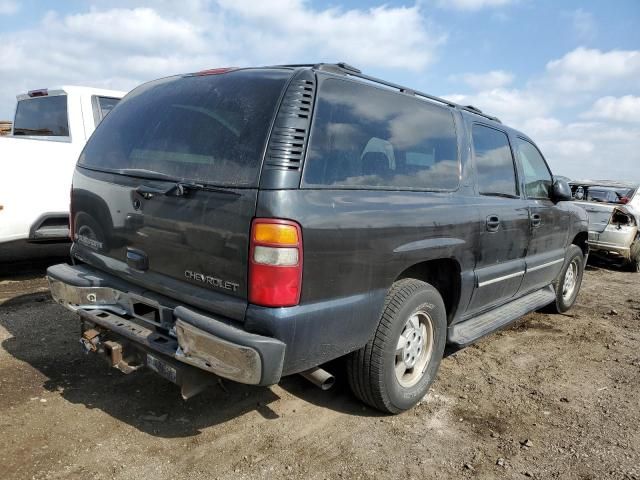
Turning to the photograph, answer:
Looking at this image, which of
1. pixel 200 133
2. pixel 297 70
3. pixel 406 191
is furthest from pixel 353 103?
pixel 200 133

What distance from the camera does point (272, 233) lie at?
2248 millimetres

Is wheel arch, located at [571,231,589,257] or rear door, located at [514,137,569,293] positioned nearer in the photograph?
rear door, located at [514,137,569,293]

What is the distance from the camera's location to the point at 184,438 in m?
2.79

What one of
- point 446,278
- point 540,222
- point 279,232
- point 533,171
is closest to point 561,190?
point 533,171

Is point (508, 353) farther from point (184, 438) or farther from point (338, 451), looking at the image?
point (184, 438)

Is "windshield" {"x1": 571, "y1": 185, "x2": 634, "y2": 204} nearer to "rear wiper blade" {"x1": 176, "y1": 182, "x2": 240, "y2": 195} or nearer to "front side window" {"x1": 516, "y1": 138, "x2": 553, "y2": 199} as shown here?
"front side window" {"x1": 516, "y1": 138, "x2": 553, "y2": 199}

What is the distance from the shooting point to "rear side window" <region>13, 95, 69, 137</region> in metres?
5.92

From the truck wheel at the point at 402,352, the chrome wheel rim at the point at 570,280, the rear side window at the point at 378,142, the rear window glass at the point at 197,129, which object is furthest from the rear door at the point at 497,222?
the rear window glass at the point at 197,129

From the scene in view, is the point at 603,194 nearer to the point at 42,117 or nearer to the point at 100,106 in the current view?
the point at 100,106

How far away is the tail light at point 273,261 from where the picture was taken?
2250mm

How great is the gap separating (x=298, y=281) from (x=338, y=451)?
3.61ft

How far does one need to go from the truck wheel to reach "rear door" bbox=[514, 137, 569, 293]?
1.57 metres

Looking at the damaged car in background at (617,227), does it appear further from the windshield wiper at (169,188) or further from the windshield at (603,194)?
the windshield wiper at (169,188)

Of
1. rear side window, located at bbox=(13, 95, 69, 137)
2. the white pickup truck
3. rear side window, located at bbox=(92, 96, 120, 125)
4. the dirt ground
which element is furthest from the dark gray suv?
rear side window, located at bbox=(13, 95, 69, 137)
